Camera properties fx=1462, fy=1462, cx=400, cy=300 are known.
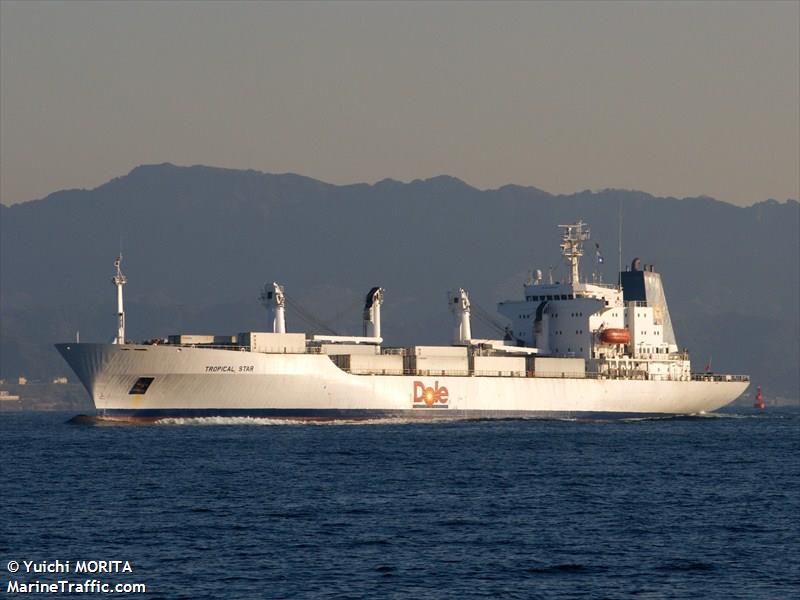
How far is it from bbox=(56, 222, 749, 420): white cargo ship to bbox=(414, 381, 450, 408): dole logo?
0.09 m

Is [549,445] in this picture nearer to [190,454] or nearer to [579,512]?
[190,454]

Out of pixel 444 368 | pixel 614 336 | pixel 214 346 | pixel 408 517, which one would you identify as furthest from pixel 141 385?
pixel 408 517

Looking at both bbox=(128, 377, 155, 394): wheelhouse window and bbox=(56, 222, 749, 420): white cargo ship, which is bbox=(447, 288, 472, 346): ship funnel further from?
bbox=(128, 377, 155, 394): wheelhouse window

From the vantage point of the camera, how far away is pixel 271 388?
81.4m

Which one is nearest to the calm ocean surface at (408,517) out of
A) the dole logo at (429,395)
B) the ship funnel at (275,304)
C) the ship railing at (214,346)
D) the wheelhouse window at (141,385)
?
the wheelhouse window at (141,385)

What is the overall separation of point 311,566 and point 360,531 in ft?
15.9

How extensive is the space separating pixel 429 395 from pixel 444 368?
2.59 m

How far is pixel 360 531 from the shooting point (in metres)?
36.9

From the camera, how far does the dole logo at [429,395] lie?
8888 cm

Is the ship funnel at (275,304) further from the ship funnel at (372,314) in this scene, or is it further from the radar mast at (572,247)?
the radar mast at (572,247)

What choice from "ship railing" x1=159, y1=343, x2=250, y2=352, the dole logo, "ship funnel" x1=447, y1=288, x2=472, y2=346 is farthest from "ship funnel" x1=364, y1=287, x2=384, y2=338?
"ship railing" x1=159, y1=343, x2=250, y2=352

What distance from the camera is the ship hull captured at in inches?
3108

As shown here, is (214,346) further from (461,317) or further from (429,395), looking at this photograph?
(461,317)

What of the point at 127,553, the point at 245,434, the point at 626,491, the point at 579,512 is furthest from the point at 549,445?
the point at 127,553
